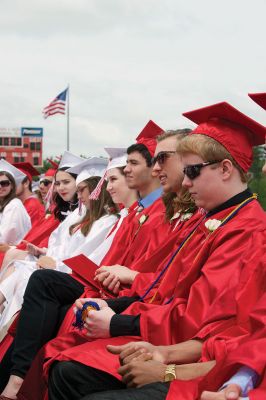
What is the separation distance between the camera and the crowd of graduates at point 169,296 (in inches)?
102

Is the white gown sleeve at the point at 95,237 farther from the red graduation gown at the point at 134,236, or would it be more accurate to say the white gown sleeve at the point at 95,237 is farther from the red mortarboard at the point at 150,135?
the red mortarboard at the point at 150,135

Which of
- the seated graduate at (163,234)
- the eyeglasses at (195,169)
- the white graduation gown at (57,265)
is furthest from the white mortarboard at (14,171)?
the eyeglasses at (195,169)

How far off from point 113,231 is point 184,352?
2.82 m

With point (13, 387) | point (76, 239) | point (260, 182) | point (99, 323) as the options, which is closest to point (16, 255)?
point (76, 239)

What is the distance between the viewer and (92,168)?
22.2ft

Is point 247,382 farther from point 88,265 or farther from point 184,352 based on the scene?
point 88,265

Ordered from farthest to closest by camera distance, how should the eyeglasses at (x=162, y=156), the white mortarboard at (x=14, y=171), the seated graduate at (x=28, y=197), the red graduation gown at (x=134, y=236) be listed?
the seated graduate at (x=28, y=197), the white mortarboard at (x=14, y=171), the red graduation gown at (x=134, y=236), the eyeglasses at (x=162, y=156)

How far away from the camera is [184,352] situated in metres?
2.76

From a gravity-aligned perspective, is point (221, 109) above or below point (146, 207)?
above

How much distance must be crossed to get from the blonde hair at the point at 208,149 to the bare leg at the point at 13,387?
1.91 meters

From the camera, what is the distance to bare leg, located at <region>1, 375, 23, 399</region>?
403 centimetres

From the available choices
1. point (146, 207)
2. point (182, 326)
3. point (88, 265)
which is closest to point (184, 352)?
point (182, 326)

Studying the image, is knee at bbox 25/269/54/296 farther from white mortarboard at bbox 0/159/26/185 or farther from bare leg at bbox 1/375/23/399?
white mortarboard at bbox 0/159/26/185

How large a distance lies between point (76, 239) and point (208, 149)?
315cm
